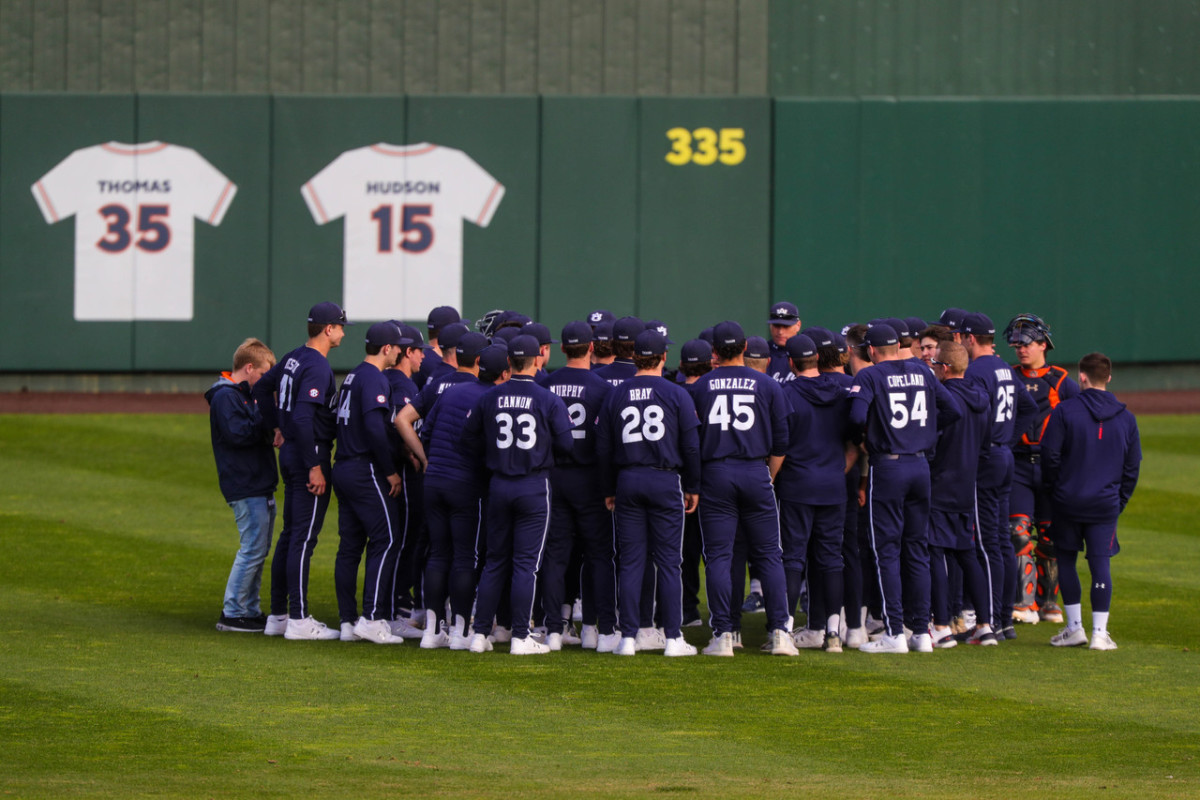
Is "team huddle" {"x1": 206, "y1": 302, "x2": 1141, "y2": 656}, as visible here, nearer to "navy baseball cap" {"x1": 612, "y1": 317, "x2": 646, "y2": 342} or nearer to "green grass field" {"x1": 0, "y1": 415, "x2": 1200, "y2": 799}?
"navy baseball cap" {"x1": 612, "y1": 317, "x2": 646, "y2": 342}

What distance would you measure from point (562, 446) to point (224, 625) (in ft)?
9.13

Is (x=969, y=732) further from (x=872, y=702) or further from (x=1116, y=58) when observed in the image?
(x=1116, y=58)

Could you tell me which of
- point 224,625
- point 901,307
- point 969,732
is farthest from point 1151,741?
point 901,307

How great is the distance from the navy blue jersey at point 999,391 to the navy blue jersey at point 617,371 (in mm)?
2285

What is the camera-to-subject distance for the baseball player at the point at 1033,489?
37.6 ft

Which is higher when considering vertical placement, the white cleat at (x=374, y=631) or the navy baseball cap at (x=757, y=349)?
the navy baseball cap at (x=757, y=349)

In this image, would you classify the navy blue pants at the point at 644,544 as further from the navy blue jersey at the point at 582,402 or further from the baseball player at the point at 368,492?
the baseball player at the point at 368,492

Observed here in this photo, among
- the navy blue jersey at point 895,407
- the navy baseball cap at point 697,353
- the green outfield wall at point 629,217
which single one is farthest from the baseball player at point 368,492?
the green outfield wall at point 629,217

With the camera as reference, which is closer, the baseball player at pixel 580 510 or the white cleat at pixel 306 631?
the baseball player at pixel 580 510

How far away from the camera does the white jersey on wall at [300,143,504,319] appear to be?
887 inches

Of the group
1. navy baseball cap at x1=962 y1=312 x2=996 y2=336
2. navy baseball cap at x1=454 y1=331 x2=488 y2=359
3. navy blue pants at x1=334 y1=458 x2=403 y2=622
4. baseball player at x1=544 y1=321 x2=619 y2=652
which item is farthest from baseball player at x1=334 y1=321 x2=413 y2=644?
navy baseball cap at x1=962 y1=312 x2=996 y2=336

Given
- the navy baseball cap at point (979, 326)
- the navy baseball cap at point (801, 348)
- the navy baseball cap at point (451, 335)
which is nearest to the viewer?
the navy baseball cap at point (801, 348)

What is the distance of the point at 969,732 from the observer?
7.71 m

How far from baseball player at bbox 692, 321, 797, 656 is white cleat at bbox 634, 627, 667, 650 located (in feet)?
1.22
